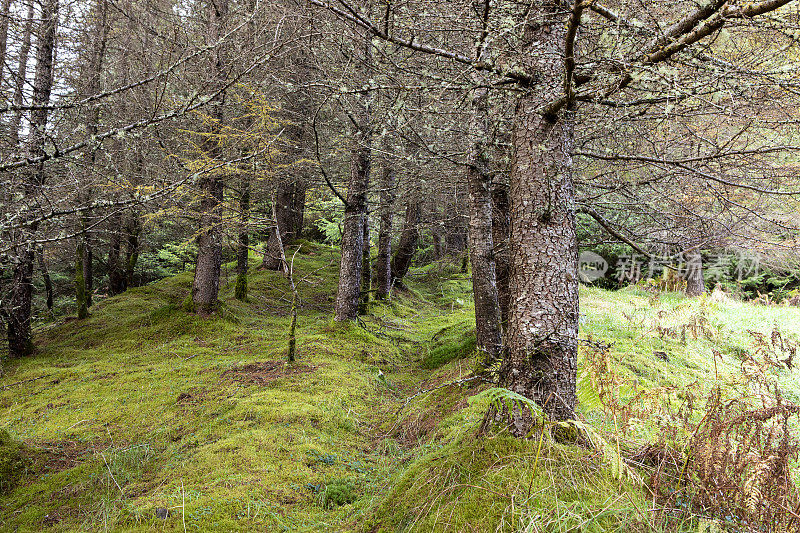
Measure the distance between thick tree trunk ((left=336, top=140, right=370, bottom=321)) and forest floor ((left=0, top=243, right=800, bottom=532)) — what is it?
56 centimetres

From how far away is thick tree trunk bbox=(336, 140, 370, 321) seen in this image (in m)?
8.37

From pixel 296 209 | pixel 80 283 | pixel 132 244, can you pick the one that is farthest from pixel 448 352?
pixel 132 244

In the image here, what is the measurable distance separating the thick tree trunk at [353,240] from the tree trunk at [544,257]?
5.74m

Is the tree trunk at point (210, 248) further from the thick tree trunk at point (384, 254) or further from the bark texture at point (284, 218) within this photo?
the thick tree trunk at point (384, 254)

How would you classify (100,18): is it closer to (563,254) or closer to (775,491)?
(563,254)

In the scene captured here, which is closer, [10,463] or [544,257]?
[544,257]

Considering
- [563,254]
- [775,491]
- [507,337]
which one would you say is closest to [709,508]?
[775,491]

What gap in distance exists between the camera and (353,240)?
839 centimetres

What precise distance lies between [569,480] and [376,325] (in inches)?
299

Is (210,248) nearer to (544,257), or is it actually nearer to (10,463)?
(10,463)

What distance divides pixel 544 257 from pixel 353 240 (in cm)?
603

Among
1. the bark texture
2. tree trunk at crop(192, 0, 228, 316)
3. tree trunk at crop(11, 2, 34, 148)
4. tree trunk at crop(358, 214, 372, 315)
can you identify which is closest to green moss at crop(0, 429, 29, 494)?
tree trunk at crop(11, 2, 34, 148)

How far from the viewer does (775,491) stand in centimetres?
217

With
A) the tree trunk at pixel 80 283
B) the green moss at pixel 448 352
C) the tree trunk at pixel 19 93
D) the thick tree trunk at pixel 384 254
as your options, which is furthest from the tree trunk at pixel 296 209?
Result: the green moss at pixel 448 352
